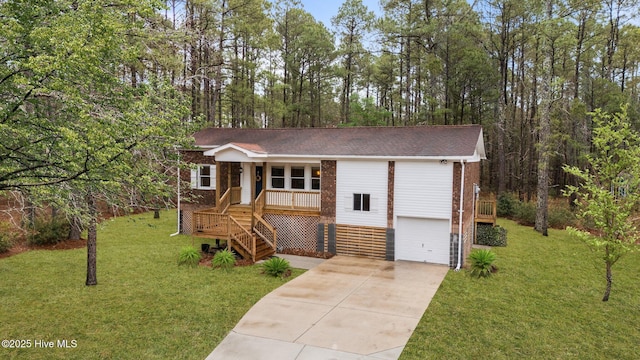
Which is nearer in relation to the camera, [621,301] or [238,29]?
[621,301]

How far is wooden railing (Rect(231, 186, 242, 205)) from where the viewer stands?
1758 centimetres

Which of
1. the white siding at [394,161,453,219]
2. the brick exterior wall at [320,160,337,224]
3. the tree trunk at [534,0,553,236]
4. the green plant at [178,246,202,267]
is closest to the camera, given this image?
the green plant at [178,246,202,267]

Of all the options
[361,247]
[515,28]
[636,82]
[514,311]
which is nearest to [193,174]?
[361,247]

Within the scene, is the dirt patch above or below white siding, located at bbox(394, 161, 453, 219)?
below

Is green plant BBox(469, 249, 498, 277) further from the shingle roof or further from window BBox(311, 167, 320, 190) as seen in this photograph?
window BBox(311, 167, 320, 190)

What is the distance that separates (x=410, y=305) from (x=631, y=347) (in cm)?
453

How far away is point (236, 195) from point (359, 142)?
6045mm

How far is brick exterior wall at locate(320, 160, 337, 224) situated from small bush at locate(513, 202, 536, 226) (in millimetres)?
13727

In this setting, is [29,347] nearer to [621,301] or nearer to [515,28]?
[621,301]

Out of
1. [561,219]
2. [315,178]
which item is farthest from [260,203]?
[561,219]

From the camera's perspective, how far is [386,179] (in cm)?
1473

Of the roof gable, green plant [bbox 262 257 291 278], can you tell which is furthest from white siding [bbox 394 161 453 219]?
green plant [bbox 262 257 291 278]

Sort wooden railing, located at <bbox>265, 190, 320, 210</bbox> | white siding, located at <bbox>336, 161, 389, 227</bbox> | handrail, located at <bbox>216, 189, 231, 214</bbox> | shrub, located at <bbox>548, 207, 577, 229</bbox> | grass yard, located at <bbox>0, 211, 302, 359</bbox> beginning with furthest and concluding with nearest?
shrub, located at <bbox>548, 207, 577, 229</bbox> → handrail, located at <bbox>216, 189, 231, 214</bbox> → wooden railing, located at <bbox>265, 190, 320, 210</bbox> → white siding, located at <bbox>336, 161, 389, 227</bbox> → grass yard, located at <bbox>0, 211, 302, 359</bbox>

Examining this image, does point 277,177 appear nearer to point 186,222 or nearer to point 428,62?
point 186,222
